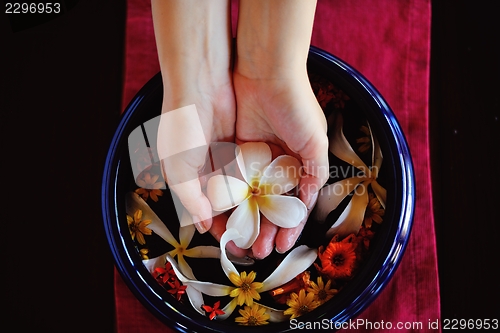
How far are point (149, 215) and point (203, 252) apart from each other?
0.05 meters

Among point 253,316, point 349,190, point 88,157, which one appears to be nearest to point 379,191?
point 349,190

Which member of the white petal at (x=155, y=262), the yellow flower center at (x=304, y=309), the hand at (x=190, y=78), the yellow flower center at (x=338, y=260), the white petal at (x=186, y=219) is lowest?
the yellow flower center at (x=304, y=309)

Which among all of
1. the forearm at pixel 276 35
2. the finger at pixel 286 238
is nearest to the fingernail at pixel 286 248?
the finger at pixel 286 238

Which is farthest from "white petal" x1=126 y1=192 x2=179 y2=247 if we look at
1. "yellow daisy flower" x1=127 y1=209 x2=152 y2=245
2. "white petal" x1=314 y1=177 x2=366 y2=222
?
"white petal" x1=314 y1=177 x2=366 y2=222

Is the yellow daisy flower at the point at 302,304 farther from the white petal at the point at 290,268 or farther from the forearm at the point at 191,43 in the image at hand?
the forearm at the point at 191,43

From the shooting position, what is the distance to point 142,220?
1.08 feet

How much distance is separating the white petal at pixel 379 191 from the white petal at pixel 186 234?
13 centimetres

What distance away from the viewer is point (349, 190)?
326 millimetres

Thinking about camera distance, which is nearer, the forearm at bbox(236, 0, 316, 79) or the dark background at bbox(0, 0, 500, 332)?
the forearm at bbox(236, 0, 316, 79)

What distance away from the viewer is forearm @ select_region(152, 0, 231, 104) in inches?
12.1

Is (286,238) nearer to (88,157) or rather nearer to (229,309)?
(229,309)

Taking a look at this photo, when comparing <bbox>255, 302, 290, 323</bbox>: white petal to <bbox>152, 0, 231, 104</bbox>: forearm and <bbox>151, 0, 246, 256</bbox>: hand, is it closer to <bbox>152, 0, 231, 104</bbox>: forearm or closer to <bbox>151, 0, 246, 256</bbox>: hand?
<bbox>151, 0, 246, 256</bbox>: hand

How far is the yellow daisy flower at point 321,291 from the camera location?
0.31 metres

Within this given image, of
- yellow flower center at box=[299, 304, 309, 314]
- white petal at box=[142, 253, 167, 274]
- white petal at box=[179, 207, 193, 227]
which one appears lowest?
yellow flower center at box=[299, 304, 309, 314]
